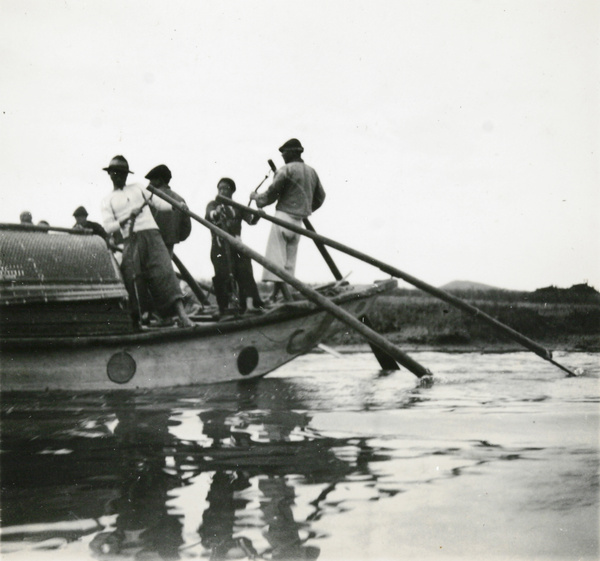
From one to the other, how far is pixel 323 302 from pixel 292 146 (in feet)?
7.47

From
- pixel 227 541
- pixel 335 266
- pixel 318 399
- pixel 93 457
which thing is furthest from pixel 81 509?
pixel 335 266

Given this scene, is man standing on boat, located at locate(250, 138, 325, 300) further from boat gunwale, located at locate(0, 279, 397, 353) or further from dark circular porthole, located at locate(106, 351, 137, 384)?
dark circular porthole, located at locate(106, 351, 137, 384)

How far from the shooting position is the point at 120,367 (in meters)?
7.67

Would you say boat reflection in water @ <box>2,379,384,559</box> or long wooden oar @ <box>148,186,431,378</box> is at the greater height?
long wooden oar @ <box>148,186,431,378</box>

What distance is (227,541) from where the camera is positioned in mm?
3141

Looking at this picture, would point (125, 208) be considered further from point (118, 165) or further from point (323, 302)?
point (323, 302)

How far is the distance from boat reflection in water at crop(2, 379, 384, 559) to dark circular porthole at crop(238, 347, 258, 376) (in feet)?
4.51

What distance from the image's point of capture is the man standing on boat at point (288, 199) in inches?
343

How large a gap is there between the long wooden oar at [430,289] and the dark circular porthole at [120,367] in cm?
201

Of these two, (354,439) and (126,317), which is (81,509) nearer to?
(354,439)

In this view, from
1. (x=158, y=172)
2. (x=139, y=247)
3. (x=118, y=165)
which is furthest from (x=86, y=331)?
(x=158, y=172)

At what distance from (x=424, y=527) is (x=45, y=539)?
1568mm

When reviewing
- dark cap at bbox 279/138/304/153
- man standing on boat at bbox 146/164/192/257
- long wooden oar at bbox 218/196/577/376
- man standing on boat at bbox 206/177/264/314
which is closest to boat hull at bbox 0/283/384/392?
man standing on boat at bbox 206/177/264/314

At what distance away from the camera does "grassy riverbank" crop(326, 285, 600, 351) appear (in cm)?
1174
